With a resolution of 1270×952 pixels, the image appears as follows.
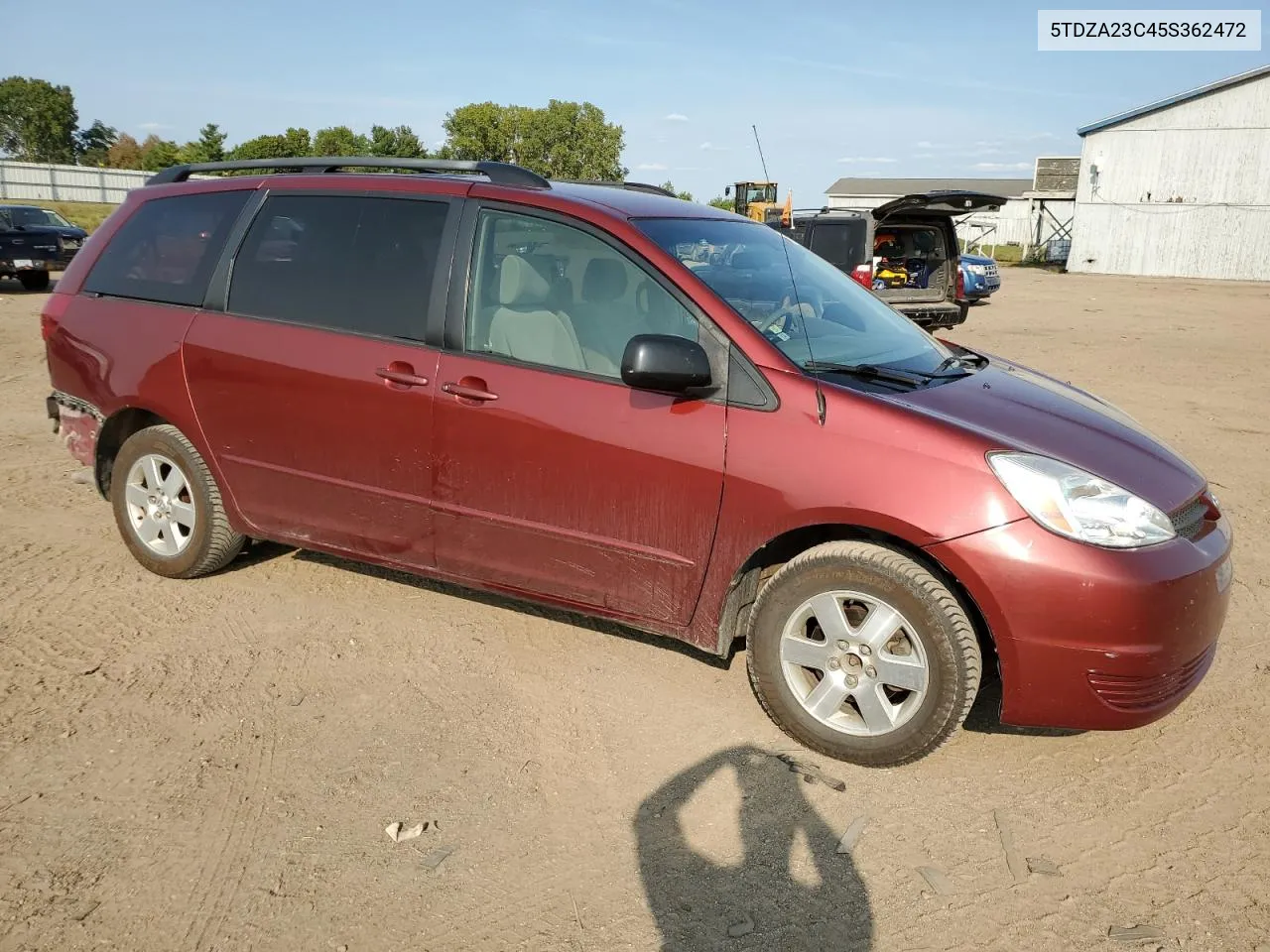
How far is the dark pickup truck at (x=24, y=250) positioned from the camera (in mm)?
18406

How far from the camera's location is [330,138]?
7181 cm

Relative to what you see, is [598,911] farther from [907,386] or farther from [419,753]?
[907,386]

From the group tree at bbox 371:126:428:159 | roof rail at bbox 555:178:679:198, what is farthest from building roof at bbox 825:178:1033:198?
roof rail at bbox 555:178:679:198

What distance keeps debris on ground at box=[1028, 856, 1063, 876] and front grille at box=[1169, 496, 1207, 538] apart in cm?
112

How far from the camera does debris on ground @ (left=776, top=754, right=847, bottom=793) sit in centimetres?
325

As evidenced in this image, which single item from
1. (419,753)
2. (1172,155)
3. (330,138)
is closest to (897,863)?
(419,753)

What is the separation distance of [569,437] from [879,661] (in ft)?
4.34

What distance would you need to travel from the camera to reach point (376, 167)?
4477mm

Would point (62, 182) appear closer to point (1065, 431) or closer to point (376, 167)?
point (376, 167)

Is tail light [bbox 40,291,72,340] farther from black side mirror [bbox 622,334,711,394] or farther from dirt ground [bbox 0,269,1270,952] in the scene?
black side mirror [bbox 622,334,711,394]

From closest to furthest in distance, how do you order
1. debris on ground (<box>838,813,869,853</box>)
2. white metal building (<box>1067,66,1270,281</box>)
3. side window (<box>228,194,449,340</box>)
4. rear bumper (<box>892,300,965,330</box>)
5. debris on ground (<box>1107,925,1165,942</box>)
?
debris on ground (<box>1107,925,1165,942</box>), debris on ground (<box>838,813,869,853</box>), side window (<box>228,194,449,340</box>), rear bumper (<box>892,300,965,330</box>), white metal building (<box>1067,66,1270,281</box>)

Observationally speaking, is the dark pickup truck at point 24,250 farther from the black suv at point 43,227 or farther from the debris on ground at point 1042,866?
the debris on ground at point 1042,866

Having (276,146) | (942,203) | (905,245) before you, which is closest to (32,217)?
(905,245)

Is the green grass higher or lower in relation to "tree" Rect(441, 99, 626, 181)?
lower
